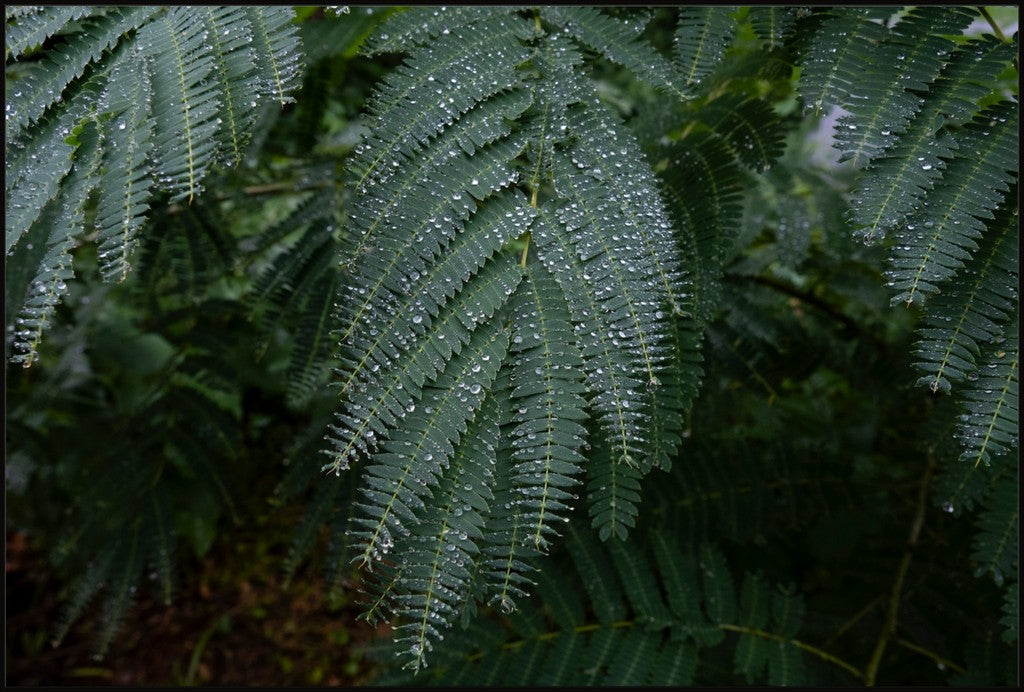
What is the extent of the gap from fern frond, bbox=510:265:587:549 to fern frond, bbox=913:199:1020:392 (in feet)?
1.42

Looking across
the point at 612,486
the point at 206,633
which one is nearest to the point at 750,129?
the point at 612,486

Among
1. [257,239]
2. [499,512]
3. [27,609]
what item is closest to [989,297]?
[499,512]

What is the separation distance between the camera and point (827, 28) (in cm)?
105

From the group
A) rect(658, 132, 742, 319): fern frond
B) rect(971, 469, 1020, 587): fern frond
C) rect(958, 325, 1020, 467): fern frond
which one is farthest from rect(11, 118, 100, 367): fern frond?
rect(971, 469, 1020, 587): fern frond

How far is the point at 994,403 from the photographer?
33.7 inches

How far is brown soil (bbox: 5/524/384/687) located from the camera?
106 inches

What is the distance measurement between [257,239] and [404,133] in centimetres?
96

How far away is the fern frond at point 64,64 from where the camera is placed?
0.90m

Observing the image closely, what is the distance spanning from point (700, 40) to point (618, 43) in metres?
0.13

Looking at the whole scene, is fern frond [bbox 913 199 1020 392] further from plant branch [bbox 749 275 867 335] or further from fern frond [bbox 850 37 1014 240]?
plant branch [bbox 749 275 867 335]

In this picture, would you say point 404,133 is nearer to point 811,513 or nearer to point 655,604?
point 655,604

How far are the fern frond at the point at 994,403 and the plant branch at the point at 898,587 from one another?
82 cm

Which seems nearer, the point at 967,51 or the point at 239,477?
the point at 967,51

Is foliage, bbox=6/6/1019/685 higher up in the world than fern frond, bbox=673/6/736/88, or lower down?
lower down
